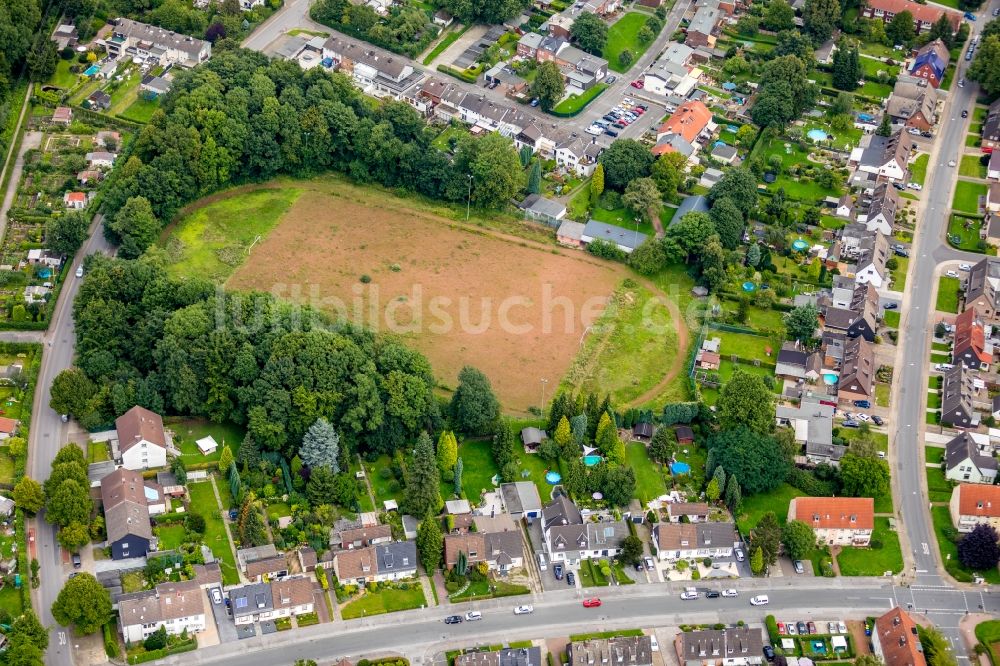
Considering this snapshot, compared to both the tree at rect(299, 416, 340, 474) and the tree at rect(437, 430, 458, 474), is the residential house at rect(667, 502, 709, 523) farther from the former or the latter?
the tree at rect(299, 416, 340, 474)

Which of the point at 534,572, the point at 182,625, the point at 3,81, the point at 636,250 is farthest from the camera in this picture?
the point at 3,81

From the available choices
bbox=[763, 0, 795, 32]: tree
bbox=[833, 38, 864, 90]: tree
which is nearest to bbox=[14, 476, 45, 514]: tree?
bbox=[833, 38, 864, 90]: tree

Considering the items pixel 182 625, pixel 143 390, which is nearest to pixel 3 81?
pixel 143 390

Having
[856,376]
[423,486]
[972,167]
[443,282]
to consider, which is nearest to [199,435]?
[423,486]

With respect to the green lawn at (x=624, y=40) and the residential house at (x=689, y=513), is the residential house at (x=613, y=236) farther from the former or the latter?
the residential house at (x=689, y=513)

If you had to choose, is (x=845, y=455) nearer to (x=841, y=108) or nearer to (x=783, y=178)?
(x=783, y=178)

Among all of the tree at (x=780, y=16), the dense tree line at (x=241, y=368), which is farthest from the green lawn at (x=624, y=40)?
the dense tree line at (x=241, y=368)
